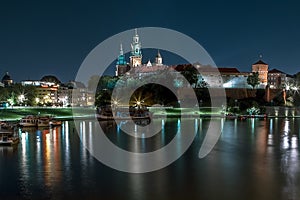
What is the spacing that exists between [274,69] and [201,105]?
34.8 metres

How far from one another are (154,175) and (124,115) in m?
28.0

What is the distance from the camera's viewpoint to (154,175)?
41.8 feet

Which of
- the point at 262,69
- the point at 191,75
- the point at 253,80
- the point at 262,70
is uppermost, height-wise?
the point at 262,69

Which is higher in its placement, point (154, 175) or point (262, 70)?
point (262, 70)

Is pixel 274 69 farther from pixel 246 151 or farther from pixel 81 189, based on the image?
pixel 81 189

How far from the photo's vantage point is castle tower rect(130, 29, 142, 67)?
85.3m

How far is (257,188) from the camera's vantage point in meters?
11.3

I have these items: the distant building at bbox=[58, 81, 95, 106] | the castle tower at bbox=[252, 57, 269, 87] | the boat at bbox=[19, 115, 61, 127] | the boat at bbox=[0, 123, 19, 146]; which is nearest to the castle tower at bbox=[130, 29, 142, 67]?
the distant building at bbox=[58, 81, 95, 106]

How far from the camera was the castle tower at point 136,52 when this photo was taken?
8531cm

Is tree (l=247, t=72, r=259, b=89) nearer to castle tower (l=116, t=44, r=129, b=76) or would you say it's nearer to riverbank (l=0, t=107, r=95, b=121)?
riverbank (l=0, t=107, r=95, b=121)

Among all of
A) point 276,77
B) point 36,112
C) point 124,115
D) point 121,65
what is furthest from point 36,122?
point 121,65

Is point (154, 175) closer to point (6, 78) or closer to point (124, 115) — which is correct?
point (124, 115)

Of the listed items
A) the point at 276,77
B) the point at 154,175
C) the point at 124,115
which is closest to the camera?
the point at 154,175

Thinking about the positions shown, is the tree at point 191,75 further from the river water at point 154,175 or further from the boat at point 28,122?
the river water at point 154,175
